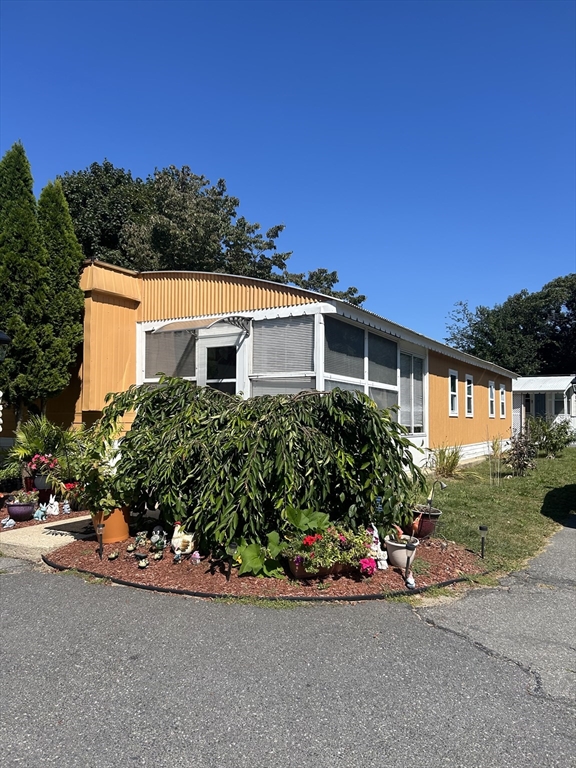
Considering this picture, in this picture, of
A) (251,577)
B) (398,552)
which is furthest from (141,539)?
(398,552)

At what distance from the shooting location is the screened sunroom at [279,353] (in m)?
8.73

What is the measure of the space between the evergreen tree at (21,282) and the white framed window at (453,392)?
9.79m

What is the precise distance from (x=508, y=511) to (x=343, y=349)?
368 centimetres

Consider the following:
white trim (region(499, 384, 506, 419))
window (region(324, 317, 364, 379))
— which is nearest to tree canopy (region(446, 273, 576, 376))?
white trim (region(499, 384, 506, 419))

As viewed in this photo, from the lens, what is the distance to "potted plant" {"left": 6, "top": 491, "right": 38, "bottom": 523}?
765 centimetres

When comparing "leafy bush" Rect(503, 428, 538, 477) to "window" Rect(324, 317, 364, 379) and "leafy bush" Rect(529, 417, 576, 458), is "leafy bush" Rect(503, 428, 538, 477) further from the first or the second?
"leafy bush" Rect(529, 417, 576, 458)

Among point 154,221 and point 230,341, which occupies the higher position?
point 154,221

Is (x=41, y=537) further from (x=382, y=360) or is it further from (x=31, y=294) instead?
(x=382, y=360)

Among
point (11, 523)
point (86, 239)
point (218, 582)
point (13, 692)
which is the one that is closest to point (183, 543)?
point (218, 582)

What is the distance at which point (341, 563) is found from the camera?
4930 mm

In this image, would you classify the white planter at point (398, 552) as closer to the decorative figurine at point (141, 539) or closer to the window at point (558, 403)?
the decorative figurine at point (141, 539)

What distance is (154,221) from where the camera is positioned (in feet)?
67.1

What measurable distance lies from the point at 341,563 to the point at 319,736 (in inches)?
90.6

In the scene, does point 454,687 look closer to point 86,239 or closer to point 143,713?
point 143,713
